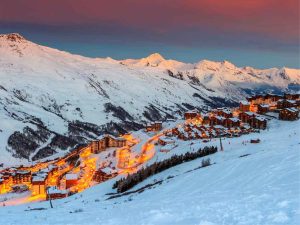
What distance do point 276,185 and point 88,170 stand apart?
95530mm

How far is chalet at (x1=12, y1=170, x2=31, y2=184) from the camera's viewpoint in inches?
5207

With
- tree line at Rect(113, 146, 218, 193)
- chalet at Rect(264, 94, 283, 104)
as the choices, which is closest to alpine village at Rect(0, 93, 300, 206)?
chalet at Rect(264, 94, 283, 104)

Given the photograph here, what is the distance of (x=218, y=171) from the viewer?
41906 mm

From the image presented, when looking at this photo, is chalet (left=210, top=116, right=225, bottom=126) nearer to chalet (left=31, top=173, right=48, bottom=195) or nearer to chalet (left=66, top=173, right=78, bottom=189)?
chalet (left=66, top=173, right=78, bottom=189)

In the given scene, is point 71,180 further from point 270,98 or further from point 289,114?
point 270,98

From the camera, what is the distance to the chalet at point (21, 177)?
13225 cm

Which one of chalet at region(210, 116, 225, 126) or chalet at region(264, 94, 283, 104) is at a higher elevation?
chalet at region(264, 94, 283, 104)

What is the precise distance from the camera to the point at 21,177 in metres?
133

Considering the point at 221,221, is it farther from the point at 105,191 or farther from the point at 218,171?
the point at 105,191

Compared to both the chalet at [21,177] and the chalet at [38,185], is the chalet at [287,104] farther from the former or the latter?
the chalet at [21,177]

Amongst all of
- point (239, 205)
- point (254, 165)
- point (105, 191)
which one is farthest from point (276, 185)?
point (105, 191)

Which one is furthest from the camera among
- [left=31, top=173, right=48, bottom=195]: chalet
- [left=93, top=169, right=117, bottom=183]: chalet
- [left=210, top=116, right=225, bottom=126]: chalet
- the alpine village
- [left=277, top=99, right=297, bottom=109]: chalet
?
[left=210, top=116, right=225, bottom=126]: chalet

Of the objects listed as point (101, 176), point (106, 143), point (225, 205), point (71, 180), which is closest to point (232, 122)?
point (101, 176)

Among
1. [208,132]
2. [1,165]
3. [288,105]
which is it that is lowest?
[1,165]
